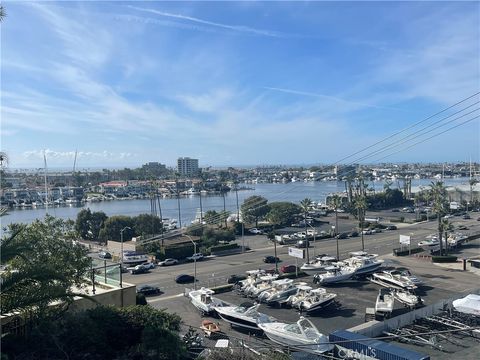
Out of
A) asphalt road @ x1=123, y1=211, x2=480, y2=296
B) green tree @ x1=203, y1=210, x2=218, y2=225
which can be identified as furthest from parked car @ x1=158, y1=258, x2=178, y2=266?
green tree @ x1=203, y1=210, x2=218, y2=225

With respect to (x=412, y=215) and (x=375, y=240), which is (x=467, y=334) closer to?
(x=375, y=240)

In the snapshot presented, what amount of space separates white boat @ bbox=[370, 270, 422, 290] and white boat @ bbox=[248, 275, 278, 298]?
604 centimetres

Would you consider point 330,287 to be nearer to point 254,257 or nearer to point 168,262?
point 254,257

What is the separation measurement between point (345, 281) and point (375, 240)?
1532 cm

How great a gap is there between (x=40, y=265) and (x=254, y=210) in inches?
1609

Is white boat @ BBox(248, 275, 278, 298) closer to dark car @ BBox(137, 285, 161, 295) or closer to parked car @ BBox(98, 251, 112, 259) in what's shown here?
dark car @ BBox(137, 285, 161, 295)

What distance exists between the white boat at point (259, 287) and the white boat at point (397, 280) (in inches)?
238

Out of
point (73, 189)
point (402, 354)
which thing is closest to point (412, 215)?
point (402, 354)

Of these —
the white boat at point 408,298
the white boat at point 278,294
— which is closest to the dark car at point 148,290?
the white boat at point 278,294

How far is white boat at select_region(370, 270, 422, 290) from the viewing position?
21594mm

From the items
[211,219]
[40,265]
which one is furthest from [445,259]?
[40,265]

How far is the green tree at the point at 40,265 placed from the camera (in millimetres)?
7824

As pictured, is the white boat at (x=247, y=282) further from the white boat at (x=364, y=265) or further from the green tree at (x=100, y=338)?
the green tree at (x=100, y=338)

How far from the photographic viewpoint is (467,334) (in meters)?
15.8
